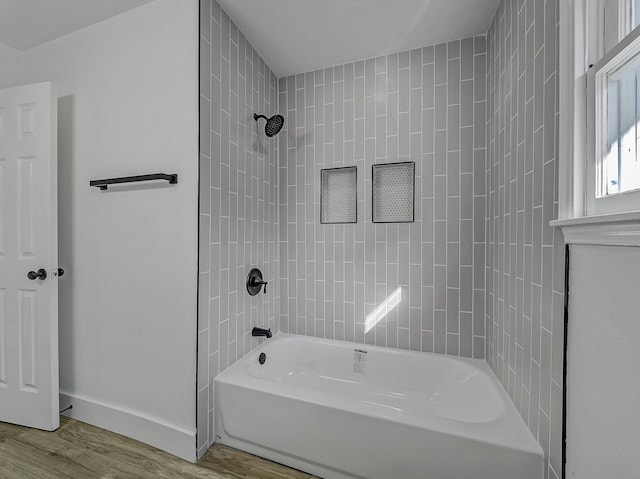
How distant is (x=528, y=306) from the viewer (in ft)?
3.79

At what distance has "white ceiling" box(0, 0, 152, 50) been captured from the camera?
149cm

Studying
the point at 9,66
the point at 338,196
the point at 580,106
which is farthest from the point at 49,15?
the point at 580,106

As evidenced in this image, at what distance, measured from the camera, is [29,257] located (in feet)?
5.26

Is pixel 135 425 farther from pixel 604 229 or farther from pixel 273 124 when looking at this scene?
pixel 604 229

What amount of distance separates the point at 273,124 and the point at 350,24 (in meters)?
0.77

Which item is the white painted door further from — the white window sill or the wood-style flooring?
the white window sill

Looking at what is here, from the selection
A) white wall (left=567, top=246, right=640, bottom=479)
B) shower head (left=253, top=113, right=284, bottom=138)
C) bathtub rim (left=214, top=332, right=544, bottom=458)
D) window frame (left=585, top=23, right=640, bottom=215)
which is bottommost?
bathtub rim (left=214, top=332, right=544, bottom=458)

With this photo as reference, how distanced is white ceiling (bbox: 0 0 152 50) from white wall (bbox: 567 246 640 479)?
234 cm

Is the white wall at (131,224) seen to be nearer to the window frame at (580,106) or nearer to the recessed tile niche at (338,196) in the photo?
the recessed tile niche at (338,196)

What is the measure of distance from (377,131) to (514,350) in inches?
61.9

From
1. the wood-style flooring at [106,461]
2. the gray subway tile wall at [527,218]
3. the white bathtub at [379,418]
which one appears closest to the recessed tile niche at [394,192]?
the gray subway tile wall at [527,218]

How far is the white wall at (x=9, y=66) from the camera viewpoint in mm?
1798

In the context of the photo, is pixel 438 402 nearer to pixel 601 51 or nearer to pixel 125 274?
pixel 601 51

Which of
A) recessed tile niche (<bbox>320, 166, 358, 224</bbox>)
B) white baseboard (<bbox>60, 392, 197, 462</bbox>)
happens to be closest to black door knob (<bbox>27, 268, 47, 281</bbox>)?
white baseboard (<bbox>60, 392, 197, 462</bbox>)
